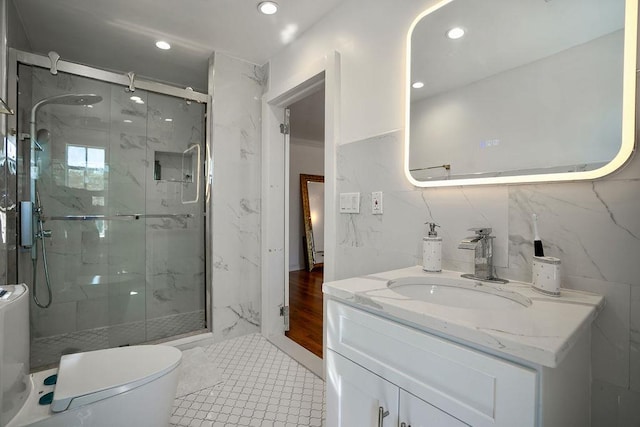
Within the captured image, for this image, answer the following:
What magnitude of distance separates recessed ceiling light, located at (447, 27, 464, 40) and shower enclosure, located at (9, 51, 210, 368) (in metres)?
1.89

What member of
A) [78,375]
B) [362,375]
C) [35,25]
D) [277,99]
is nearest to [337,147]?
[277,99]

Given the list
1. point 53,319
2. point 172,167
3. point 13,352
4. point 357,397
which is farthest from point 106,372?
point 172,167

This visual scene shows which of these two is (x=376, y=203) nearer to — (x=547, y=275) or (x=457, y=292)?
(x=457, y=292)

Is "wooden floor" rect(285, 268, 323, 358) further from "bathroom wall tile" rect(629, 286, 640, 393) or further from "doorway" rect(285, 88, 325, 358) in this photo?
"bathroom wall tile" rect(629, 286, 640, 393)

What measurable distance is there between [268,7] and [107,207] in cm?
189

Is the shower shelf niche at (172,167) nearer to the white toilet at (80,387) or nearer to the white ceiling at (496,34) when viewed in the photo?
the white toilet at (80,387)

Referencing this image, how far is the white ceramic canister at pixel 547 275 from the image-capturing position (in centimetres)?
86

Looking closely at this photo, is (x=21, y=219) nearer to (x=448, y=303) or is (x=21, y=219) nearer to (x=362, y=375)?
(x=362, y=375)

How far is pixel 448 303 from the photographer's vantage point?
1.08 metres

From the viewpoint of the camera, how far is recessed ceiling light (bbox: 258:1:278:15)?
1743mm

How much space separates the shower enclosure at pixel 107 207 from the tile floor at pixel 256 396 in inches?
22.9

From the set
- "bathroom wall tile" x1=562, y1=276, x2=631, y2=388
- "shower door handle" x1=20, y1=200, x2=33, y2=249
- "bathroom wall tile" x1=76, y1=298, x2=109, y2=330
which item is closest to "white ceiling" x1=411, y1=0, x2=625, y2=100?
"bathroom wall tile" x1=562, y1=276, x2=631, y2=388

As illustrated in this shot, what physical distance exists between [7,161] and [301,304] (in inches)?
100

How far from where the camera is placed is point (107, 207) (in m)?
2.34
